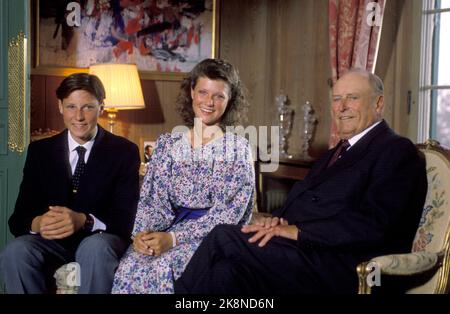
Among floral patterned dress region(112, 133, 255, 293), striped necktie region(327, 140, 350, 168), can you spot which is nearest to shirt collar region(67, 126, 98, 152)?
floral patterned dress region(112, 133, 255, 293)

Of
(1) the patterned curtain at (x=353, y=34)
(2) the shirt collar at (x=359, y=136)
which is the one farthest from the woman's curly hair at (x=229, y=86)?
(1) the patterned curtain at (x=353, y=34)

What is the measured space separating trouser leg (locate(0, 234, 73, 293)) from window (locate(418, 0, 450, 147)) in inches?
93.2

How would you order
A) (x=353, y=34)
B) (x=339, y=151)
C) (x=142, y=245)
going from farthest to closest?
(x=353, y=34) → (x=339, y=151) → (x=142, y=245)

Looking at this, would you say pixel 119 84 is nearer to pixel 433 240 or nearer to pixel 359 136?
pixel 359 136

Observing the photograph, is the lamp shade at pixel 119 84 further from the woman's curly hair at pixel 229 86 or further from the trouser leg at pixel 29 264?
the trouser leg at pixel 29 264

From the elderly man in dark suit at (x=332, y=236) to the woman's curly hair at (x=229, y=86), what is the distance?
606mm

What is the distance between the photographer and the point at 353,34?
13.4ft

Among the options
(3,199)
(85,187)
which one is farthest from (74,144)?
(3,199)

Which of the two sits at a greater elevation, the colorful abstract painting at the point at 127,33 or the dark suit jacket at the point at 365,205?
the colorful abstract painting at the point at 127,33

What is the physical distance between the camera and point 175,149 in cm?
275

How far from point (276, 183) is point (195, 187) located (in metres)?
2.08

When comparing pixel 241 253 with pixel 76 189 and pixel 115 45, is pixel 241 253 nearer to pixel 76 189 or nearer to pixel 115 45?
pixel 76 189

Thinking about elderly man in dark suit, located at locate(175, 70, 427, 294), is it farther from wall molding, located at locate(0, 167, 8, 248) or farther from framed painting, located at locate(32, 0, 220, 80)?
framed painting, located at locate(32, 0, 220, 80)

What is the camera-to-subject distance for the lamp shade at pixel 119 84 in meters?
4.57
